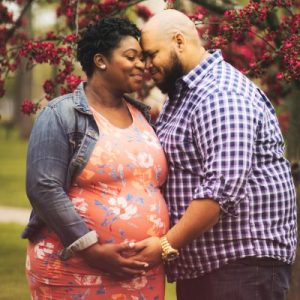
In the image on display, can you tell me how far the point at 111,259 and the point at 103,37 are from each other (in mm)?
1085

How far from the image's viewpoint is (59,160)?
3533mm

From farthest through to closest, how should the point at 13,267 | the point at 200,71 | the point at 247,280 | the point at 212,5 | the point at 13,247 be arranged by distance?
the point at 13,247 → the point at 13,267 → the point at 212,5 → the point at 200,71 → the point at 247,280

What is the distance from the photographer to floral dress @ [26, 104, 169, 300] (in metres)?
3.61

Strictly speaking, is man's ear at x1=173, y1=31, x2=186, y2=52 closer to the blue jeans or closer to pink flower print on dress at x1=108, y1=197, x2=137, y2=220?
pink flower print on dress at x1=108, y1=197, x2=137, y2=220

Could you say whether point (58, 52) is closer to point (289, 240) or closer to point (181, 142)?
point (181, 142)

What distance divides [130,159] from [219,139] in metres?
0.43

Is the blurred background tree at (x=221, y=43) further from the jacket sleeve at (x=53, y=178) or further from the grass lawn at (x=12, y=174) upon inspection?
the grass lawn at (x=12, y=174)

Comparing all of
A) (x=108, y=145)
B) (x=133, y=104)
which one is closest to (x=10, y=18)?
(x=133, y=104)

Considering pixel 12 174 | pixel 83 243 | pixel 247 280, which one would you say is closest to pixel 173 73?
pixel 83 243

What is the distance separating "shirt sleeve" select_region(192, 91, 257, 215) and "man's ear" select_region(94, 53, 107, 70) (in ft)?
1.88

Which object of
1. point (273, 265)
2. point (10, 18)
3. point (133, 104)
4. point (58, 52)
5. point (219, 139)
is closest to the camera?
point (219, 139)

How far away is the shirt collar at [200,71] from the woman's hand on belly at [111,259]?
2.87 feet

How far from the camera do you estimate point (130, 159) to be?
3639 millimetres

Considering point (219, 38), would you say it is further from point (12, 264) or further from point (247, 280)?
point (12, 264)
